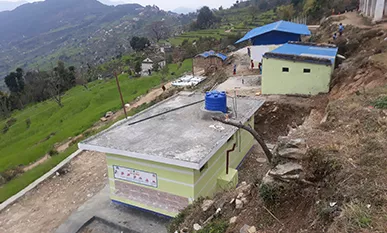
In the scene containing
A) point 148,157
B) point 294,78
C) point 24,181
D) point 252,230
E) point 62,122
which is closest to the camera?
point 252,230

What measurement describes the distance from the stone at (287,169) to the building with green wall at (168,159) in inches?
110

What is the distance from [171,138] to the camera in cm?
986

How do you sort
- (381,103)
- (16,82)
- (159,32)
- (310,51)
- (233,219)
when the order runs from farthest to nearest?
1. (159,32)
2. (16,82)
3. (310,51)
4. (381,103)
5. (233,219)

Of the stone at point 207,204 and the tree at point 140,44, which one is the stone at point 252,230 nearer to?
the stone at point 207,204

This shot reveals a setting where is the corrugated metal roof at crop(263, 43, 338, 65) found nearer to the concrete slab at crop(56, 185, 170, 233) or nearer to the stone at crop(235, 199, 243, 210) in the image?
the concrete slab at crop(56, 185, 170, 233)

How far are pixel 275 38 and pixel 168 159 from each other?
66.3 ft

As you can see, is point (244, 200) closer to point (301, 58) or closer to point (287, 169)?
point (287, 169)

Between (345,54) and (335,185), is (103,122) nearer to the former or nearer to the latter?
(345,54)

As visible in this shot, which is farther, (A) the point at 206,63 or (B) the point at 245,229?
(A) the point at 206,63

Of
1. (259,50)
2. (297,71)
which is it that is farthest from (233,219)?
(259,50)

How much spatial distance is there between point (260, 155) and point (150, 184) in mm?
5880

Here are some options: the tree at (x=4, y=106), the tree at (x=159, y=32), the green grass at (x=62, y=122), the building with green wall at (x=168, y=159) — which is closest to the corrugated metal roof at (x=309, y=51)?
the building with green wall at (x=168, y=159)

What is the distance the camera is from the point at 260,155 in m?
13.3

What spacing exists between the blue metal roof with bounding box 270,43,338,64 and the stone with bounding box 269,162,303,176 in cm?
1226
